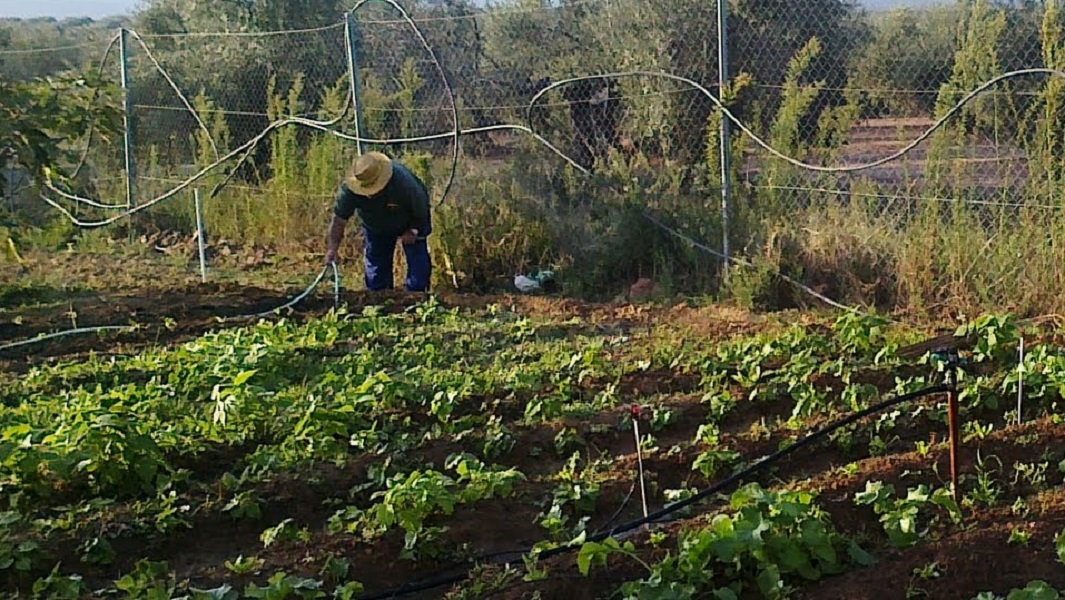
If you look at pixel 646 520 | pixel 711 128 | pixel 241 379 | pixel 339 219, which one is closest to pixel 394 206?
pixel 339 219

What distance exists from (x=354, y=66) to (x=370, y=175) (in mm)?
2042

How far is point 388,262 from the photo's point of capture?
9266mm

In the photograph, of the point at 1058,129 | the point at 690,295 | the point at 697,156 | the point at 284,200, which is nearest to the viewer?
the point at 1058,129

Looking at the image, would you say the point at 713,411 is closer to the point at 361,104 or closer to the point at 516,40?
the point at 361,104

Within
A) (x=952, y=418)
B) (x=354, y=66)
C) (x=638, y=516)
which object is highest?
(x=354, y=66)

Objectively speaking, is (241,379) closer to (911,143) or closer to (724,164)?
(724,164)

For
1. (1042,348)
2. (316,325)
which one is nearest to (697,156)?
(316,325)

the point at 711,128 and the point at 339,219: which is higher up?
the point at 711,128

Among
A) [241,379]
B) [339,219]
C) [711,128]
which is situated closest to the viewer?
[241,379]

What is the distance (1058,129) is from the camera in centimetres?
714

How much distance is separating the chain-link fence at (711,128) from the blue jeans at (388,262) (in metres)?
0.90

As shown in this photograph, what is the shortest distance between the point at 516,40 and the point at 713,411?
694 cm

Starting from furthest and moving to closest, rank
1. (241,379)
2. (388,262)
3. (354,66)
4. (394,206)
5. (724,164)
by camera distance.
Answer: (354,66) → (388,262) → (394,206) → (724,164) → (241,379)

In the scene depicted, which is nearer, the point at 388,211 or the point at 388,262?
the point at 388,211
